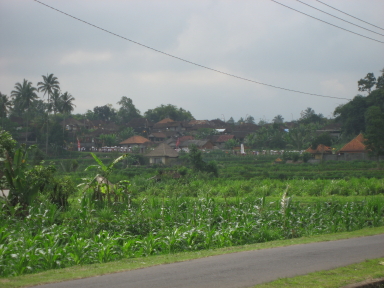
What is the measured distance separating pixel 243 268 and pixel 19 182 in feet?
33.3

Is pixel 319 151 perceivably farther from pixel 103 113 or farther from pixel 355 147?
pixel 103 113

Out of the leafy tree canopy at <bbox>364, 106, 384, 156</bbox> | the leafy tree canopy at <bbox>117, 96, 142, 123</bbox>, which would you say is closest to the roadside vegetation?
the leafy tree canopy at <bbox>364, 106, 384, 156</bbox>

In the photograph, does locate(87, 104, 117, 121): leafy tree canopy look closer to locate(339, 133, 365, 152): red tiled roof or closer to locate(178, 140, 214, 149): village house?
locate(178, 140, 214, 149): village house

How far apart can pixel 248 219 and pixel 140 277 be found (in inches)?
310

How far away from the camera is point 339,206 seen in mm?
17297

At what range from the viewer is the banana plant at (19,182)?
1497 cm

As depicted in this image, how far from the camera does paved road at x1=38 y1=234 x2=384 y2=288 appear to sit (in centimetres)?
727

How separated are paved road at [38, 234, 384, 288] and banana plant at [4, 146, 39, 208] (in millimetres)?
8858

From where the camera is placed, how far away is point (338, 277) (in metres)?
7.64

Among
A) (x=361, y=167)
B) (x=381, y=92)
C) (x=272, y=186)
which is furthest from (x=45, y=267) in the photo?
(x=381, y=92)

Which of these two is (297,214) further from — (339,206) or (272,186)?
(272,186)

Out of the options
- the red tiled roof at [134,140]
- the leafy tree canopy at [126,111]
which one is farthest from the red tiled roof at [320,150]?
the leafy tree canopy at [126,111]


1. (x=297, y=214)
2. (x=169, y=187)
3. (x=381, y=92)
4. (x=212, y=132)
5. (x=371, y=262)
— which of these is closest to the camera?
(x=371, y=262)

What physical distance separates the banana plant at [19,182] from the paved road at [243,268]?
8.86m
